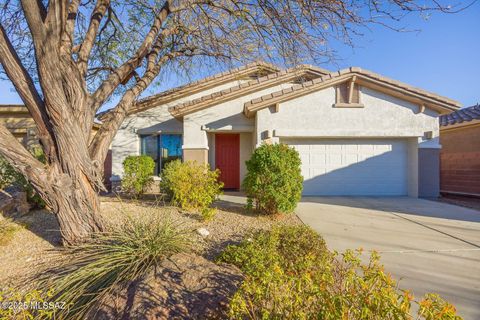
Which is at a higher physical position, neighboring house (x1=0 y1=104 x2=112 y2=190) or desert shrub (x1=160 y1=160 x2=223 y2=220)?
→ neighboring house (x1=0 y1=104 x2=112 y2=190)

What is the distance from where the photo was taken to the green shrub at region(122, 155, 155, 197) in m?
8.45

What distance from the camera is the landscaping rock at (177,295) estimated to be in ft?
7.64

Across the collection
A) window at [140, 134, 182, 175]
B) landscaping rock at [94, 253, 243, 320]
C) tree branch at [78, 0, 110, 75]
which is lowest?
landscaping rock at [94, 253, 243, 320]

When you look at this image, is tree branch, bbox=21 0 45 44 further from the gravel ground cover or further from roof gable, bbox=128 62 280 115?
roof gable, bbox=128 62 280 115

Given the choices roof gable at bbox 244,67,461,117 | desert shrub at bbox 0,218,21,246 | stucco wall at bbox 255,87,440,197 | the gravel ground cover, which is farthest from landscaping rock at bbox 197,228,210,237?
roof gable at bbox 244,67,461,117

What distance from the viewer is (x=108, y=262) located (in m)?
3.26

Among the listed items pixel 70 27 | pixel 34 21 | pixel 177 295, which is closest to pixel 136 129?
pixel 70 27

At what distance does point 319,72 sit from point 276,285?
11.5 meters

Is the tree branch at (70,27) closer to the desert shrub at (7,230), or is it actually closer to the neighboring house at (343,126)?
the desert shrub at (7,230)

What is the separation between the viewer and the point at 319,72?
11.6m

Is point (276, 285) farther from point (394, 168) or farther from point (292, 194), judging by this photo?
point (394, 168)

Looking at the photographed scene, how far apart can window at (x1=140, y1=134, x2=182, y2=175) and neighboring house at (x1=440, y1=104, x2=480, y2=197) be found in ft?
39.3

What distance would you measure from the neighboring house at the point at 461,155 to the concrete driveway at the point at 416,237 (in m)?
3.28

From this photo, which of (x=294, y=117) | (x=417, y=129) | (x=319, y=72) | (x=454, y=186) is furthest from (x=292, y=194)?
(x=454, y=186)
